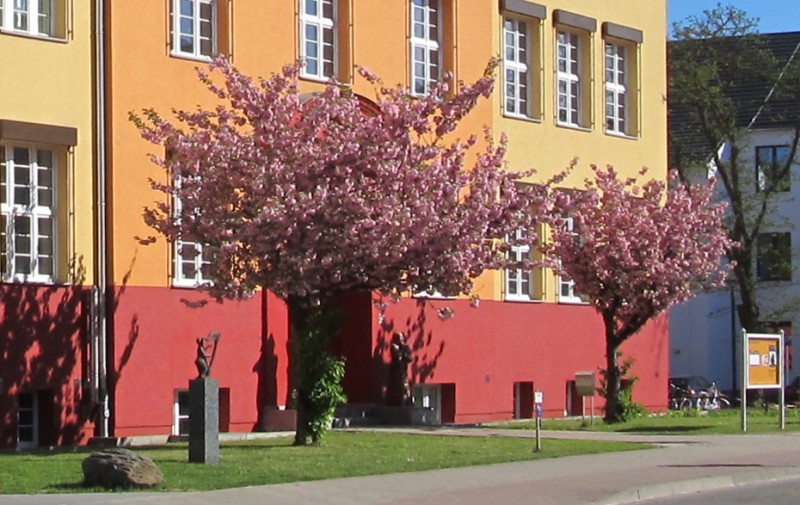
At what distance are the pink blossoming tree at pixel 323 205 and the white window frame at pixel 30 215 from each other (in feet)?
7.66

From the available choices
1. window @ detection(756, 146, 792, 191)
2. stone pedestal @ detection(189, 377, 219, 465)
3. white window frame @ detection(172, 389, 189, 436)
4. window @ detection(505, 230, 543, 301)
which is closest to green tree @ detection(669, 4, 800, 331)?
window @ detection(756, 146, 792, 191)

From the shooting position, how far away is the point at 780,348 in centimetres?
3164

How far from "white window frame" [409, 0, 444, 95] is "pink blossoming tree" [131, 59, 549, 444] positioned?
7.51 m

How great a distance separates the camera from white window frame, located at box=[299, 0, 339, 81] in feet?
94.5

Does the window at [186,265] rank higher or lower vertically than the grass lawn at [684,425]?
higher

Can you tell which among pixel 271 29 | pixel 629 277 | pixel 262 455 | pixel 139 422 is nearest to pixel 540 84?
pixel 629 277

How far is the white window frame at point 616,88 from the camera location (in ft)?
120

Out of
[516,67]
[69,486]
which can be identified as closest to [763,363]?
[516,67]

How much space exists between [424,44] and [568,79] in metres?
4.96

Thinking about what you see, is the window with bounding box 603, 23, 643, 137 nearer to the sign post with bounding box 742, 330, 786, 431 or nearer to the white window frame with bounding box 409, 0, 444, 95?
the white window frame with bounding box 409, 0, 444, 95

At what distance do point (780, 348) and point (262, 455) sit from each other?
13.6m

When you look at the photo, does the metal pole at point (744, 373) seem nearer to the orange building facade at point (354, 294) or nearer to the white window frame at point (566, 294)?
the orange building facade at point (354, 294)

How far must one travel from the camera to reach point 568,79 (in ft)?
116

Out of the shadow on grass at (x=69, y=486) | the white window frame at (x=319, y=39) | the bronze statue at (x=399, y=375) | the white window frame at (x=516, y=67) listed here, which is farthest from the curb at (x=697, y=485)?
the white window frame at (x=516, y=67)
